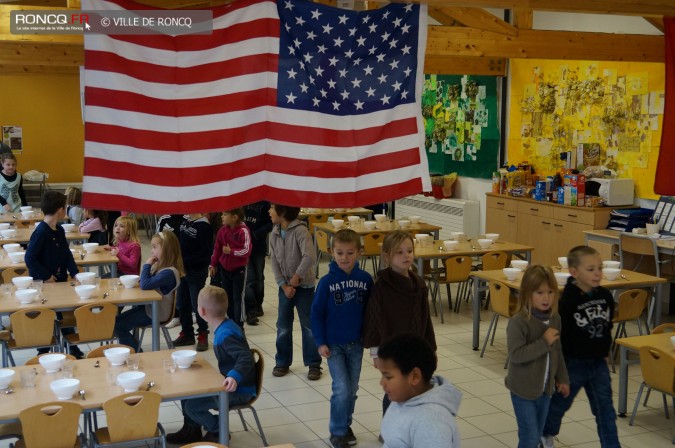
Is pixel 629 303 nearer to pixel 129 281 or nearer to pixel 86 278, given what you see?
pixel 129 281

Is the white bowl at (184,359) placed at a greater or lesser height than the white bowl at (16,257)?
lesser

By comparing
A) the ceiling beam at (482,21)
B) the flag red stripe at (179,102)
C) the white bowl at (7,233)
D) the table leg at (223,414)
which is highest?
the ceiling beam at (482,21)

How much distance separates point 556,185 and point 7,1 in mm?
7690

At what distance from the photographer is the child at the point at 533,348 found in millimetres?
4867

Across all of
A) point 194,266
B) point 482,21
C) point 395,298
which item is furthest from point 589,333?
point 482,21

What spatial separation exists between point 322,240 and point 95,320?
4.92 m

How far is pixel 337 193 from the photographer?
426 cm

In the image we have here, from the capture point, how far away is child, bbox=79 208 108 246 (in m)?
10.7

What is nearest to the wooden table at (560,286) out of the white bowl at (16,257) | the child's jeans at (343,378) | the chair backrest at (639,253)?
the chair backrest at (639,253)

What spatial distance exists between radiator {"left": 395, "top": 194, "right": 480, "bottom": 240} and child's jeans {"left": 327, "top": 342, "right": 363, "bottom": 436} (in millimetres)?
7825

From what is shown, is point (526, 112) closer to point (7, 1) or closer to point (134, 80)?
point (7, 1)

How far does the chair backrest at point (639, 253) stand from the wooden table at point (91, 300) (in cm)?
562

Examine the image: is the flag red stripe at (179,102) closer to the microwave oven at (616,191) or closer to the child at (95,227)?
the child at (95,227)

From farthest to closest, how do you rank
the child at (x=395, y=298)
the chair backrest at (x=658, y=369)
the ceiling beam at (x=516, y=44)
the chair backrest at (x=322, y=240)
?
the chair backrest at (x=322, y=240) → the ceiling beam at (x=516, y=44) → the chair backrest at (x=658, y=369) → the child at (x=395, y=298)
